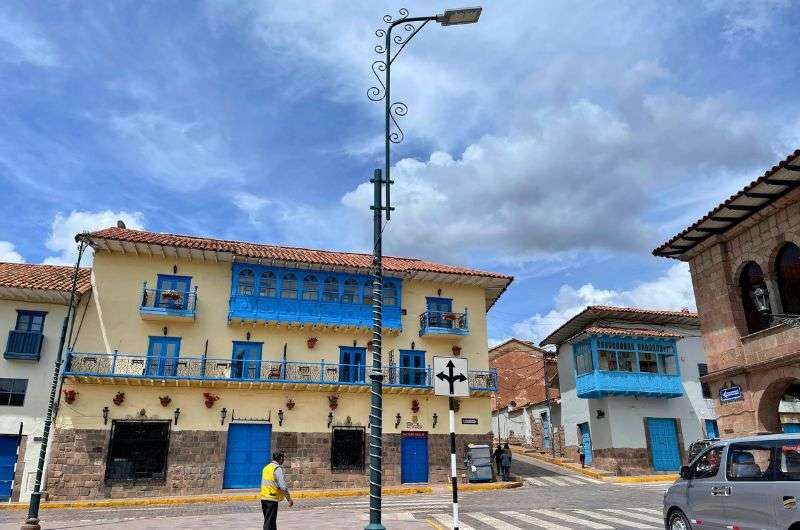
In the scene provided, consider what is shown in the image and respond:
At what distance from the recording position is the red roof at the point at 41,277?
23.3 meters

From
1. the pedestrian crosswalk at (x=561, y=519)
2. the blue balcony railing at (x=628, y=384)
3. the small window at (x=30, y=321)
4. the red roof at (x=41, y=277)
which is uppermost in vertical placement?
the red roof at (x=41, y=277)

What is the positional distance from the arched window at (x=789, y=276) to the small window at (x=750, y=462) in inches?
317

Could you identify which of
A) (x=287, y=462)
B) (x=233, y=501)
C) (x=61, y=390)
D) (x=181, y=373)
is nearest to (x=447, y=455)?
(x=287, y=462)

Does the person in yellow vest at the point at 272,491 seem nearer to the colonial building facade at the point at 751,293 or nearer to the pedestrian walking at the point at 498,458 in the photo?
the colonial building facade at the point at 751,293

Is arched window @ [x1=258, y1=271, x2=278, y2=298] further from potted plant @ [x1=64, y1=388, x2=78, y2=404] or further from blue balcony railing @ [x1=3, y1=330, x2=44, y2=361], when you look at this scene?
blue balcony railing @ [x1=3, y1=330, x2=44, y2=361]

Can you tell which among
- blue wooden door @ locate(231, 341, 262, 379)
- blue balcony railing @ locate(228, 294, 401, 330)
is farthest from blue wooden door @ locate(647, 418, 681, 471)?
blue wooden door @ locate(231, 341, 262, 379)

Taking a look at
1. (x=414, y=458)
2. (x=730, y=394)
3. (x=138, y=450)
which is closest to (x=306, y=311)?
(x=414, y=458)

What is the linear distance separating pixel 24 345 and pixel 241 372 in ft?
28.4

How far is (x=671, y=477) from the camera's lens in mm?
27688

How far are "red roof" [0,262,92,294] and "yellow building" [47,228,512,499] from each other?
1.14 metres

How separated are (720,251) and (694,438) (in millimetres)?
17325

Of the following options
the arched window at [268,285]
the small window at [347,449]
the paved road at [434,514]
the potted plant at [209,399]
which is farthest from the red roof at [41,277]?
the small window at [347,449]

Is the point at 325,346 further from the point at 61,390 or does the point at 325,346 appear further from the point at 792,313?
the point at 792,313

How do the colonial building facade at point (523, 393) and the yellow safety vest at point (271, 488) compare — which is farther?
the colonial building facade at point (523, 393)
